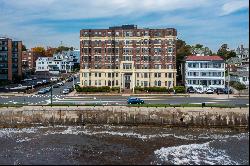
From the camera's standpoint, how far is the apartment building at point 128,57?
99.6 m

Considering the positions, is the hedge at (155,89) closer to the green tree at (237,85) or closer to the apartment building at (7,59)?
the green tree at (237,85)

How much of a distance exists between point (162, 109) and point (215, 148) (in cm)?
1732

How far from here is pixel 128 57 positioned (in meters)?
101

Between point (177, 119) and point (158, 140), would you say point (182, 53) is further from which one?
point (158, 140)

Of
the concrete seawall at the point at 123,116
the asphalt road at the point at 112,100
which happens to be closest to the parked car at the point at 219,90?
the asphalt road at the point at 112,100

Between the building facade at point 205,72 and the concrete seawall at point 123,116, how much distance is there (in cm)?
3836

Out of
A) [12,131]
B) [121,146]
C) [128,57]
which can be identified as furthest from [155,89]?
[121,146]

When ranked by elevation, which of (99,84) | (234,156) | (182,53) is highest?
(182,53)

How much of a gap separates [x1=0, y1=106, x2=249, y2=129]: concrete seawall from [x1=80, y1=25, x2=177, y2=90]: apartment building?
37170 mm

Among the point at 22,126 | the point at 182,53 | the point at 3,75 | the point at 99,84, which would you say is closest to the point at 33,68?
the point at 3,75

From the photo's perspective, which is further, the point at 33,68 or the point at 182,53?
the point at 33,68

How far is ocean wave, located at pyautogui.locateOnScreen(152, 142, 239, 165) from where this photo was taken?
39737 mm

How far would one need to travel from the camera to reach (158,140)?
5062 centimetres

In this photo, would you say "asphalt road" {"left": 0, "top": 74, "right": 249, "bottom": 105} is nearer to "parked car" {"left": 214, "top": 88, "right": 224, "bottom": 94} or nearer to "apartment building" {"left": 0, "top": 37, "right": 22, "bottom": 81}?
"parked car" {"left": 214, "top": 88, "right": 224, "bottom": 94}
